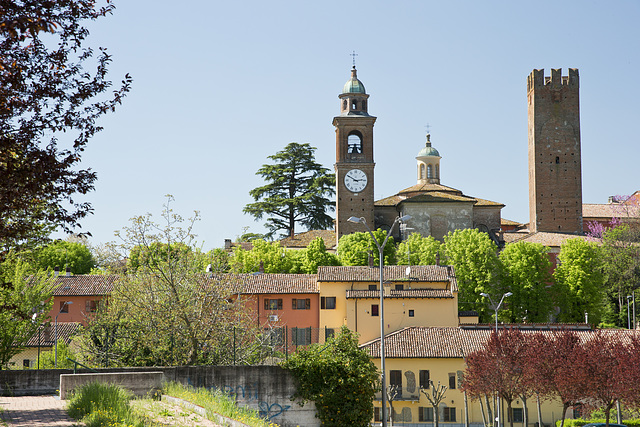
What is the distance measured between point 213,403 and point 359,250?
4930 centimetres

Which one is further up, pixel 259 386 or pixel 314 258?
pixel 314 258

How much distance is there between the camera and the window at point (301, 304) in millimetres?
53875

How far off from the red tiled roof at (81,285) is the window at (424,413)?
22.5 meters

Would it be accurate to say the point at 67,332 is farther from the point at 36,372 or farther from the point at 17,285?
the point at 36,372

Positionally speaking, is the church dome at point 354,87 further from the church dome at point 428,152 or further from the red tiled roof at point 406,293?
the red tiled roof at point 406,293

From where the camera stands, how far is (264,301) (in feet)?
175

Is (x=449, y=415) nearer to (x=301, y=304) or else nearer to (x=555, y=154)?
(x=301, y=304)

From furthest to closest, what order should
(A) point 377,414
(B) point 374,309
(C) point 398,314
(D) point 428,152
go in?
(D) point 428,152 → (B) point 374,309 → (C) point 398,314 → (A) point 377,414

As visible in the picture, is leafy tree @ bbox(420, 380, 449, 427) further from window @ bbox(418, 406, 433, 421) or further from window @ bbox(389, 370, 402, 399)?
window @ bbox(389, 370, 402, 399)

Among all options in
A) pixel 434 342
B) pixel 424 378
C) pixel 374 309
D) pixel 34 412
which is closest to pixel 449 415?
pixel 424 378

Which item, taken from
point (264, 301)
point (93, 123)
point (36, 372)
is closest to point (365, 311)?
point (264, 301)

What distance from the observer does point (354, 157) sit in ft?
263

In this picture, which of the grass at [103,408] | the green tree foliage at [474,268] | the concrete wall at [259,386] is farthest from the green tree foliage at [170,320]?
the green tree foliage at [474,268]

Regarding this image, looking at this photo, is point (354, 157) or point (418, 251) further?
point (354, 157)
